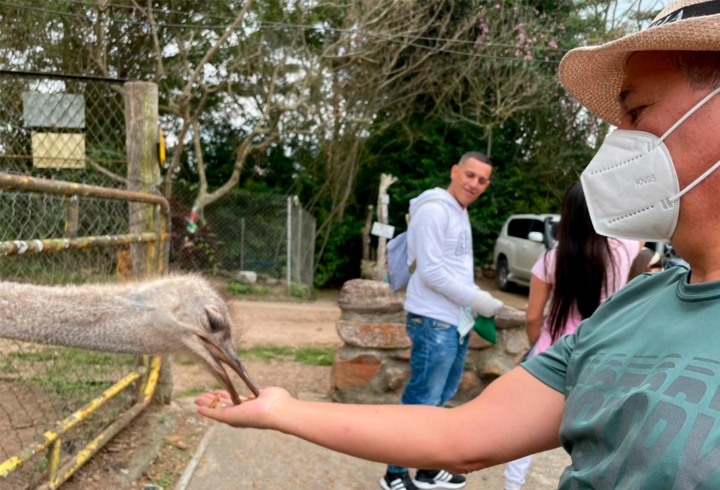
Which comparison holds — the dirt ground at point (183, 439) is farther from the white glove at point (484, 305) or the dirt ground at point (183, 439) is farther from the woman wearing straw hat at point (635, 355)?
the woman wearing straw hat at point (635, 355)

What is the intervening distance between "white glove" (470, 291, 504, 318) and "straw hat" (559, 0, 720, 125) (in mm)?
1997

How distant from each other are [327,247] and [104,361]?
1092 centimetres

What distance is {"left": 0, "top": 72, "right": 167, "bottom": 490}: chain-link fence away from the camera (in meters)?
3.12

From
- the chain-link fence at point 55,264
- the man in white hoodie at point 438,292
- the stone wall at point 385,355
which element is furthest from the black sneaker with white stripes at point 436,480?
the chain-link fence at point 55,264

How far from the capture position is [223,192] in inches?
483

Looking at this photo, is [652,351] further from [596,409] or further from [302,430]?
[302,430]

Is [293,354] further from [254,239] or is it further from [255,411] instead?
[254,239]

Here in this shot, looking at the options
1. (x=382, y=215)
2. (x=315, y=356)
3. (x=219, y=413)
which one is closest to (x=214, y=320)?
(x=219, y=413)

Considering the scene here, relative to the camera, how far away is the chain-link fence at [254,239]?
41.3ft

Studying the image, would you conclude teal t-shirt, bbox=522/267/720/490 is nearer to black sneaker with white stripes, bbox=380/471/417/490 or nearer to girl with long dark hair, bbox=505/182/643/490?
girl with long dark hair, bbox=505/182/643/490

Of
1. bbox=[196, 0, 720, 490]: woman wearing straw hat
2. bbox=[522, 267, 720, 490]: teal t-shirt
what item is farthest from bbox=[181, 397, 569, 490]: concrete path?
bbox=[522, 267, 720, 490]: teal t-shirt

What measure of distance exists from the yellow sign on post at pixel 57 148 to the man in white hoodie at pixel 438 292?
2298 millimetres

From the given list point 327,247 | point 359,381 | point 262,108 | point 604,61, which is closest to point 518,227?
point 327,247

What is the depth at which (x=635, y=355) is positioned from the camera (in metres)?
1.07
